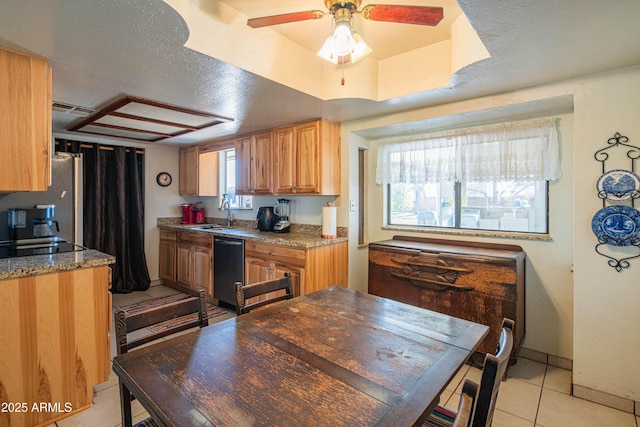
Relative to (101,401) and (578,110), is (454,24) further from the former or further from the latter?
(101,401)

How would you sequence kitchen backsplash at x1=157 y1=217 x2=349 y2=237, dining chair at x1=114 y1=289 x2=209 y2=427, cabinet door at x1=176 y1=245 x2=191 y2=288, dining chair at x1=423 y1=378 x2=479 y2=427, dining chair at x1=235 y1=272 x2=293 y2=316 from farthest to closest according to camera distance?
1. cabinet door at x1=176 y1=245 x2=191 y2=288
2. kitchen backsplash at x1=157 y1=217 x2=349 y2=237
3. dining chair at x1=235 y1=272 x2=293 y2=316
4. dining chair at x1=114 y1=289 x2=209 y2=427
5. dining chair at x1=423 y1=378 x2=479 y2=427

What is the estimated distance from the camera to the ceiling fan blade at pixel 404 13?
1341 mm

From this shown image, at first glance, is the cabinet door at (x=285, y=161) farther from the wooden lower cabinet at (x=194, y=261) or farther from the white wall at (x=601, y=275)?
the white wall at (x=601, y=275)

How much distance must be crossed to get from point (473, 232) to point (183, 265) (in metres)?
3.64

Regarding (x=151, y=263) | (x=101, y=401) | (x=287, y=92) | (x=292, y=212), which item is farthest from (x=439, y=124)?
(x=151, y=263)

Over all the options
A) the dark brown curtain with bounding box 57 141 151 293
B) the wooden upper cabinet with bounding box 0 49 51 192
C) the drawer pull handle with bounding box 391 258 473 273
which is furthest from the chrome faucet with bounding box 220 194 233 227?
the drawer pull handle with bounding box 391 258 473 273

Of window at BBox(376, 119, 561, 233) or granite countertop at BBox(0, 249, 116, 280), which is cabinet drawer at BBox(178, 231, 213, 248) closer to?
granite countertop at BBox(0, 249, 116, 280)

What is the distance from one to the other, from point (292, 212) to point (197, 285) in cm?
158

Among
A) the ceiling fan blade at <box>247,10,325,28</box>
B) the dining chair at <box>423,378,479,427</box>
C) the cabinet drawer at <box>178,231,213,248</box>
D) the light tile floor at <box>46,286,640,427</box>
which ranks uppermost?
the ceiling fan blade at <box>247,10,325,28</box>

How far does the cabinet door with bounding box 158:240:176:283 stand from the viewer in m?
4.45

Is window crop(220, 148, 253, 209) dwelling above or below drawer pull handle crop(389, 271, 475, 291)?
above

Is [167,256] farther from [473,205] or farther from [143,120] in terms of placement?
[473,205]

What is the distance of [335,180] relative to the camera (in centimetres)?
335

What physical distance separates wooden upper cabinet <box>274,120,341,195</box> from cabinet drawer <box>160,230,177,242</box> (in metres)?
1.95
